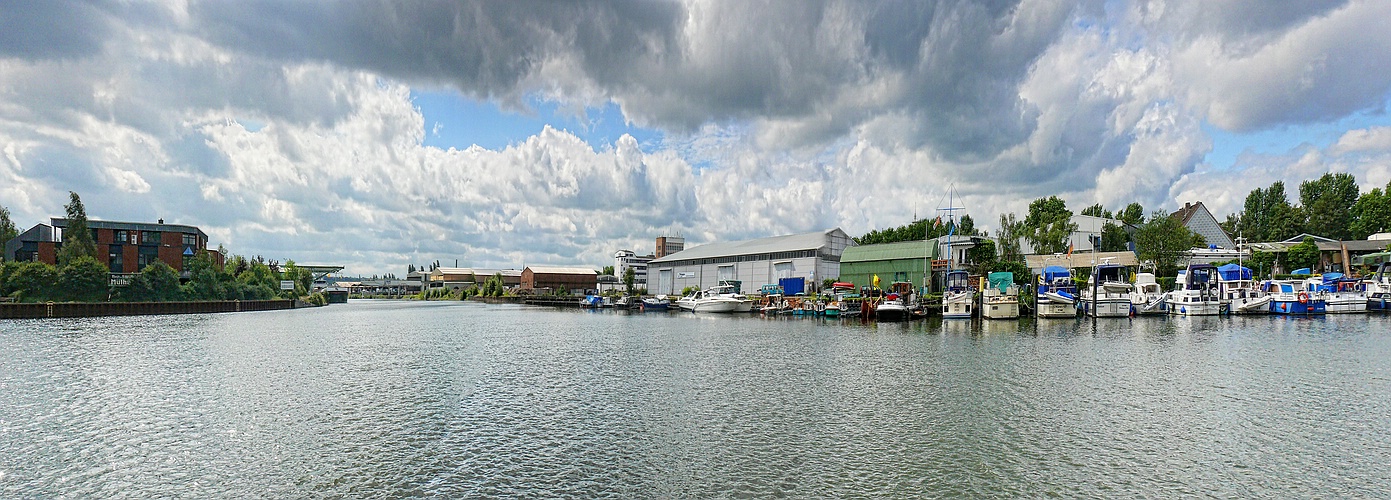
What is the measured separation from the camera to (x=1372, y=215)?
322 ft

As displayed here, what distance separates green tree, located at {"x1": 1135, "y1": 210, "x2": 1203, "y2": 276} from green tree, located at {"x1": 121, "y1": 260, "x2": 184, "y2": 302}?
396 feet

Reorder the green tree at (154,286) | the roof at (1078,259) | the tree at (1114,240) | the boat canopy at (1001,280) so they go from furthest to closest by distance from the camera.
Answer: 1. the tree at (1114,240)
2. the roof at (1078,259)
3. the green tree at (154,286)
4. the boat canopy at (1001,280)

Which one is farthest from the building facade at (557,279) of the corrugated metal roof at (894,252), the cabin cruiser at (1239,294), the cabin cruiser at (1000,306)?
the cabin cruiser at (1239,294)

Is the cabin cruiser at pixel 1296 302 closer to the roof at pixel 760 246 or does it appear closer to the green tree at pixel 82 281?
the roof at pixel 760 246

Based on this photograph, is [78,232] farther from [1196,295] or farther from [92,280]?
[1196,295]

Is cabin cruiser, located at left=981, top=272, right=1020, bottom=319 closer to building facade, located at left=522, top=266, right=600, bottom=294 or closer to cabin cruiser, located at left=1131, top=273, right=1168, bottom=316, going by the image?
cabin cruiser, located at left=1131, top=273, right=1168, bottom=316

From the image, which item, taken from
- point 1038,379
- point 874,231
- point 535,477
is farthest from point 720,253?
point 535,477

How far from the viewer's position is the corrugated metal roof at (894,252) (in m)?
91.4

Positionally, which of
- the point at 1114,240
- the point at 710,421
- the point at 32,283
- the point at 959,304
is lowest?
the point at 710,421

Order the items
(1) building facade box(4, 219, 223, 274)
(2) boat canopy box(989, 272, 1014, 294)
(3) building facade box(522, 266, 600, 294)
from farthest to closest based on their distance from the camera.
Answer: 1. (3) building facade box(522, 266, 600, 294)
2. (1) building facade box(4, 219, 223, 274)
3. (2) boat canopy box(989, 272, 1014, 294)

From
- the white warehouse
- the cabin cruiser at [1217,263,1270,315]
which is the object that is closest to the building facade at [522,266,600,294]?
the white warehouse

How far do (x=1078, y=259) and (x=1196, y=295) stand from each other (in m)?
35.4

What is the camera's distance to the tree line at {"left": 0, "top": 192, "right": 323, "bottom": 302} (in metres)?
74.7

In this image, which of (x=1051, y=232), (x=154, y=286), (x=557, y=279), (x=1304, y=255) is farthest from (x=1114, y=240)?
(x=154, y=286)
